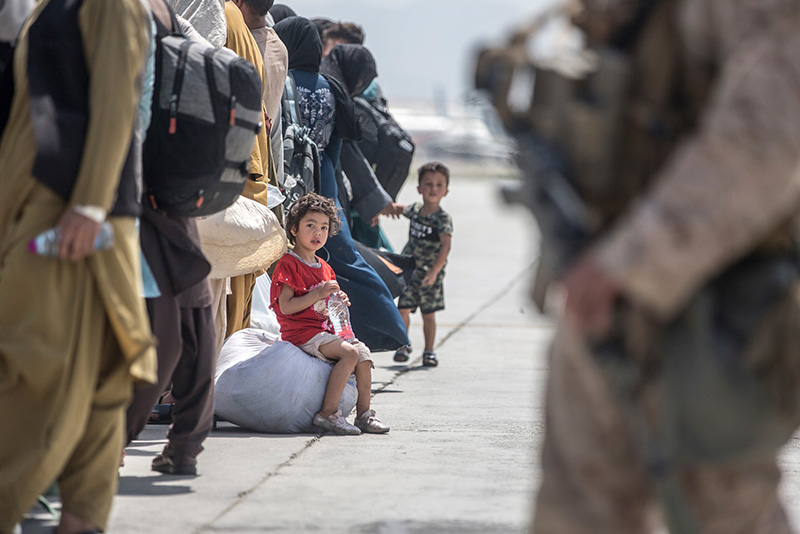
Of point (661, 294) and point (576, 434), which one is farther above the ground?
point (661, 294)

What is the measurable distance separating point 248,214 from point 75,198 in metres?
2.27

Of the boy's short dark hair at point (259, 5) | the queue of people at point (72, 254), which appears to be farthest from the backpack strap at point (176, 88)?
the boy's short dark hair at point (259, 5)

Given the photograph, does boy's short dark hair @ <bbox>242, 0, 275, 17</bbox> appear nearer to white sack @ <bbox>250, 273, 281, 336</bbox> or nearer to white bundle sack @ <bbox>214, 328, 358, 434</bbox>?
white sack @ <bbox>250, 273, 281, 336</bbox>

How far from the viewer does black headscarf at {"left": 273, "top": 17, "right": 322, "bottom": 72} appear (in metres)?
7.55

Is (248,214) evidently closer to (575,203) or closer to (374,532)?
(374,532)

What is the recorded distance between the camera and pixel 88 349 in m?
3.74

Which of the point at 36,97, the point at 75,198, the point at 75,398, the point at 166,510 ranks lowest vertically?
the point at 166,510

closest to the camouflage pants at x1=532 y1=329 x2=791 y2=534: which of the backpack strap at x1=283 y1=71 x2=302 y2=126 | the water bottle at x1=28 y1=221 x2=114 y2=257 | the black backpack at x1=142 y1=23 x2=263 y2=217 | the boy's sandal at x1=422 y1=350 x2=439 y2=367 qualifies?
the water bottle at x1=28 y1=221 x2=114 y2=257

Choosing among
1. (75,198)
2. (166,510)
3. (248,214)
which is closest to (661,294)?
(75,198)

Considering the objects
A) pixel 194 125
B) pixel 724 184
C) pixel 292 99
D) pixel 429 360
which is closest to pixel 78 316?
pixel 194 125

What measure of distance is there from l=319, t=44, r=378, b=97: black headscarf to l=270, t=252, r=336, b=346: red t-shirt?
2135 mm

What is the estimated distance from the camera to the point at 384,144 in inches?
350

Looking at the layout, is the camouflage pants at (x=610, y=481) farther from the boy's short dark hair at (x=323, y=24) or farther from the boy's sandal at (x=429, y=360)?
the boy's short dark hair at (x=323, y=24)

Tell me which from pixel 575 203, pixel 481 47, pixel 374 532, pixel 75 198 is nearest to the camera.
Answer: pixel 575 203
